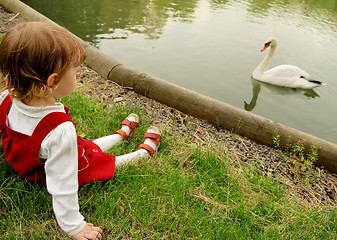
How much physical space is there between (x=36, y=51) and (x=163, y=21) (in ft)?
27.5

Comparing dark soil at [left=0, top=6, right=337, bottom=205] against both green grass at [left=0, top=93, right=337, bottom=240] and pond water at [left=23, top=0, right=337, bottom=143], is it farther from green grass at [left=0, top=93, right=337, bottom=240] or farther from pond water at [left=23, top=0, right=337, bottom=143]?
pond water at [left=23, top=0, right=337, bottom=143]

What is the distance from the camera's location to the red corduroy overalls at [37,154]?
5.11 feet

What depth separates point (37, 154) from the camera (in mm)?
1637

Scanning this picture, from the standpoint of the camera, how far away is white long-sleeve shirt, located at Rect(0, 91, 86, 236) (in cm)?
154

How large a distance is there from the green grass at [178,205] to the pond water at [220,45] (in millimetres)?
2829

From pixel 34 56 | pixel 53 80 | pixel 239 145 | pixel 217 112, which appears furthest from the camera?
pixel 217 112

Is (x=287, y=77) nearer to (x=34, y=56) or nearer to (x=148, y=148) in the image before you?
(x=148, y=148)

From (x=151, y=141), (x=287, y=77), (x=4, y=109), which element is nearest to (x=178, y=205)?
(x=151, y=141)

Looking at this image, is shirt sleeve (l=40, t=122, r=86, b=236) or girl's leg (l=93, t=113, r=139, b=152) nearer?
shirt sleeve (l=40, t=122, r=86, b=236)

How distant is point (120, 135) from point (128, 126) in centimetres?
16

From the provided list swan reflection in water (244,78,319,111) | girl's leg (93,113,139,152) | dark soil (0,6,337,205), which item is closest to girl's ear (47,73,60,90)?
girl's leg (93,113,139,152)

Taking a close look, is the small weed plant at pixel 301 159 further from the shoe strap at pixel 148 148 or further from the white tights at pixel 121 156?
the white tights at pixel 121 156

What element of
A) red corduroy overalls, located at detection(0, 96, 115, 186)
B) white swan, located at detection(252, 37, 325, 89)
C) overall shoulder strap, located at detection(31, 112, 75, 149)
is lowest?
white swan, located at detection(252, 37, 325, 89)

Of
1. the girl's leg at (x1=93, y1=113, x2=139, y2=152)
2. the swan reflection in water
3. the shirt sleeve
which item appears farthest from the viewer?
the swan reflection in water
